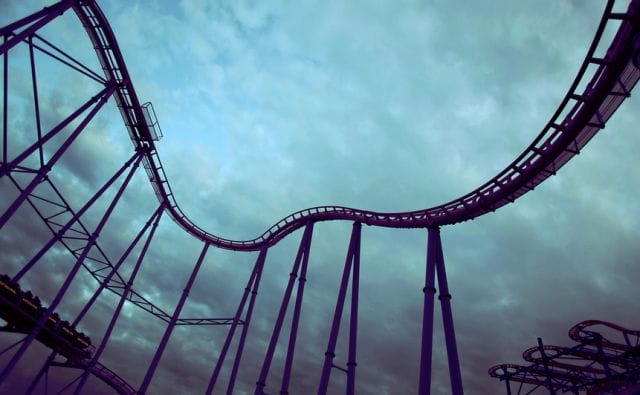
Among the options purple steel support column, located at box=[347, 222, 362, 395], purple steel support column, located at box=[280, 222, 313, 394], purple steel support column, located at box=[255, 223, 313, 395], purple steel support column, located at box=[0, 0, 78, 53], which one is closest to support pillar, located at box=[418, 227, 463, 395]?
purple steel support column, located at box=[347, 222, 362, 395]

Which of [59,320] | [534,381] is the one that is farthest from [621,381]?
[59,320]

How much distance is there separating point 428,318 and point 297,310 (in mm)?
7463

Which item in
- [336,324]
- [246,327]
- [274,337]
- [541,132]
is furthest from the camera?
[246,327]

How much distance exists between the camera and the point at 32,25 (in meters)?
10.7

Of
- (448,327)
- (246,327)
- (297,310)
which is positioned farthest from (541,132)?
(246,327)

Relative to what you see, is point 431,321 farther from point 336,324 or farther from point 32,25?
point 32,25

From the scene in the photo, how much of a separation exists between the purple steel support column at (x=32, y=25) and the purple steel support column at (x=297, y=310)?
13321 mm

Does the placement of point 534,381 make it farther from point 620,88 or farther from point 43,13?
point 43,13

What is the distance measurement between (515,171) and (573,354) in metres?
15.7

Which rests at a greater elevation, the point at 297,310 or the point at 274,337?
the point at 297,310

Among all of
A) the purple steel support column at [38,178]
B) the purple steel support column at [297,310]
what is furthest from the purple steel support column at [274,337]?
the purple steel support column at [38,178]

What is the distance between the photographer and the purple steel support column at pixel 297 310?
1595 cm

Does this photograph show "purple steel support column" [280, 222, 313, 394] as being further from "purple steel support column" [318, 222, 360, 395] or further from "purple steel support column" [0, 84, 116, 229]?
"purple steel support column" [0, 84, 116, 229]

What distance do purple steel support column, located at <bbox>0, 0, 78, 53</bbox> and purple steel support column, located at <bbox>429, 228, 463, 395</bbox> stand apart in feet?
45.2
